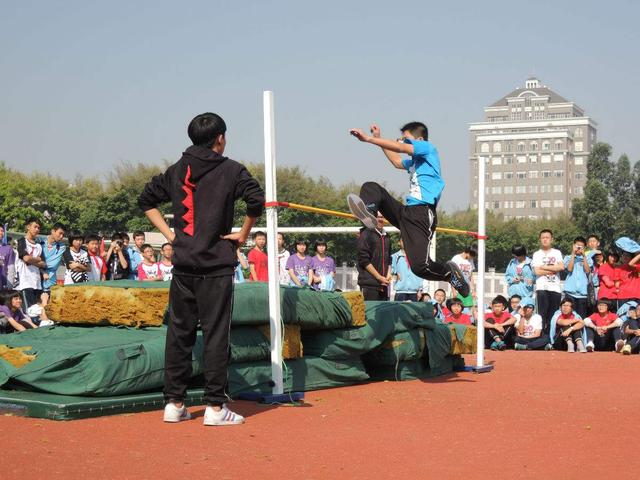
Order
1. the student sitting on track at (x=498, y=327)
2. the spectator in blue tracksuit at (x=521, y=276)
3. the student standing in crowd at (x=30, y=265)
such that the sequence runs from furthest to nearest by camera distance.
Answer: the spectator in blue tracksuit at (x=521, y=276) < the student sitting on track at (x=498, y=327) < the student standing in crowd at (x=30, y=265)

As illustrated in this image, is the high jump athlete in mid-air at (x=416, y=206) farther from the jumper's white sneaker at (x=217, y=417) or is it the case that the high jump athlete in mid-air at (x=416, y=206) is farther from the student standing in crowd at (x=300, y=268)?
the student standing in crowd at (x=300, y=268)

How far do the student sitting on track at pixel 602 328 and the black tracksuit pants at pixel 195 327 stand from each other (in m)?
9.08

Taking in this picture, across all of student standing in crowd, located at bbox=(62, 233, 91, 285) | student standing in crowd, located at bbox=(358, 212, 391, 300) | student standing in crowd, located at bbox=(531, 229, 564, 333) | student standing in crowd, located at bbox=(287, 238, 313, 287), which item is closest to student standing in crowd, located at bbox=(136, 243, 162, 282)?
student standing in crowd, located at bbox=(62, 233, 91, 285)

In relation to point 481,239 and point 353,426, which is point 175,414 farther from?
point 481,239

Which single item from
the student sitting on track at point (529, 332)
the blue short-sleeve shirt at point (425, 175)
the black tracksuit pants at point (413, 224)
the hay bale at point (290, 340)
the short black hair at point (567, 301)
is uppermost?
the blue short-sleeve shirt at point (425, 175)

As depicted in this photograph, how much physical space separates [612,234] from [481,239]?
74.6 metres

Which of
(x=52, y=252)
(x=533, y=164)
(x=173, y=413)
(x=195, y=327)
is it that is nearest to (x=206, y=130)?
(x=195, y=327)

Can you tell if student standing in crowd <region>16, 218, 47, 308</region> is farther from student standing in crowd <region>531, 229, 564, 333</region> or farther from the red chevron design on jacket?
student standing in crowd <region>531, 229, 564, 333</region>

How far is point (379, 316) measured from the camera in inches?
347

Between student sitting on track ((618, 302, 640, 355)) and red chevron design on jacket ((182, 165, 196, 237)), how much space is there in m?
8.66

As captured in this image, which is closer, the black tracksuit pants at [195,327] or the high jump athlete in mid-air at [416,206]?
the black tracksuit pants at [195,327]

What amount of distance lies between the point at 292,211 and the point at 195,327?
46878 mm

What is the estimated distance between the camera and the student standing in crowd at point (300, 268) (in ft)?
48.2

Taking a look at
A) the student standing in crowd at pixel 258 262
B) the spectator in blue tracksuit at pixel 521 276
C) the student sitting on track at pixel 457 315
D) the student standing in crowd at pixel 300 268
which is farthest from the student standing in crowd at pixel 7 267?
the spectator in blue tracksuit at pixel 521 276
